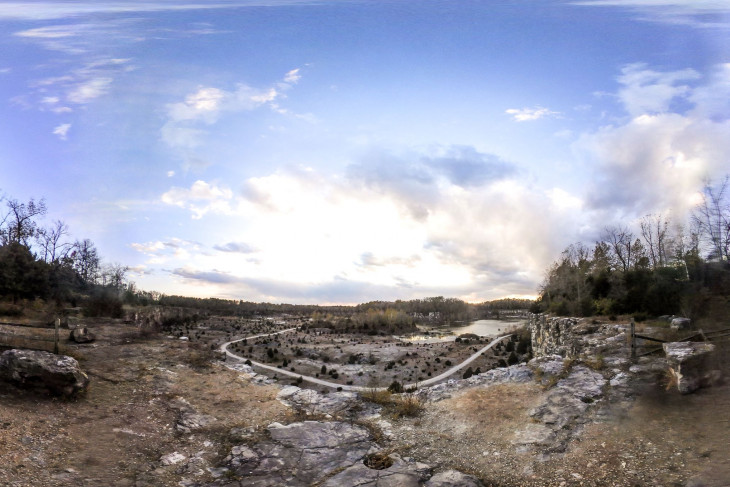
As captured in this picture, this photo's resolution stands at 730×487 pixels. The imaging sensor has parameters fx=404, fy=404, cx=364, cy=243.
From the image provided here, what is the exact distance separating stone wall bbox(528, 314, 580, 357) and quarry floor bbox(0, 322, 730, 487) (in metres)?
7.79

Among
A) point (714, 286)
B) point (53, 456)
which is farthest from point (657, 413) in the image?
point (53, 456)

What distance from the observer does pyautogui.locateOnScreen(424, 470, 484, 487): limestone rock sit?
370 inches

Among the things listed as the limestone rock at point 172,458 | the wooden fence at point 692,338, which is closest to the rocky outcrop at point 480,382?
the wooden fence at point 692,338

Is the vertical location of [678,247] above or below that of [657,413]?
above

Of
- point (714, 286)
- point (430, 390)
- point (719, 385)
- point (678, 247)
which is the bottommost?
point (430, 390)

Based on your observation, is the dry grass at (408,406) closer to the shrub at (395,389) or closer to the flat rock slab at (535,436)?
the shrub at (395,389)

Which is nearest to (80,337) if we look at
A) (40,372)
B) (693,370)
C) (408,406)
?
(40,372)

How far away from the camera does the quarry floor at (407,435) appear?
907 cm

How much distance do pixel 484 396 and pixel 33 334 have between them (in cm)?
2316

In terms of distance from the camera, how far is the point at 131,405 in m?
14.0

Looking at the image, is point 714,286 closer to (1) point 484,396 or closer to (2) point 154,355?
(1) point 484,396

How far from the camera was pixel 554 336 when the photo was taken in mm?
27000

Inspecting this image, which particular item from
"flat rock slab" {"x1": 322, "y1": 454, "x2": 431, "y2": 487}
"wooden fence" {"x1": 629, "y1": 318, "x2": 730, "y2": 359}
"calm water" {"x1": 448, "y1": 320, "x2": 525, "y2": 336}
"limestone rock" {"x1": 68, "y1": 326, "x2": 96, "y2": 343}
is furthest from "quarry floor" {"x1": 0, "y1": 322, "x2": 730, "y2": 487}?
"calm water" {"x1": 448, "y1": 320, "x2": 525, "y2": 336}

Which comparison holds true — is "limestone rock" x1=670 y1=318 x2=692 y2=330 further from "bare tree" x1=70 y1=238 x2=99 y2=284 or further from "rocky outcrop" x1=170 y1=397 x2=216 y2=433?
"bare tree" x1=70 y1=238 x2=99 y2=284
